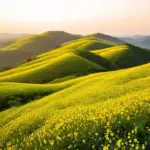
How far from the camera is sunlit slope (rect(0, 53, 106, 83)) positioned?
8300 centimetres

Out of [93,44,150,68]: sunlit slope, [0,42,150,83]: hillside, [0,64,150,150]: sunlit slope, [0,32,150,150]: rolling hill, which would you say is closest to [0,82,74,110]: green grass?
[0,32,150,150]: rolling hill

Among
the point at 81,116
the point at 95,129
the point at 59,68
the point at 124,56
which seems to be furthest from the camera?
the point at 124,56

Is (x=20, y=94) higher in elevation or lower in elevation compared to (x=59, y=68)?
higher

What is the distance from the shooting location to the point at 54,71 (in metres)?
90.5

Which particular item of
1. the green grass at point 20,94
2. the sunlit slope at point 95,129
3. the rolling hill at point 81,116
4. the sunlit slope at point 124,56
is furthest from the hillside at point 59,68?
the sunlit slope at point 95,129

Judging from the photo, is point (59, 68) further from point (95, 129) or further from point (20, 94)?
point (95, 129)

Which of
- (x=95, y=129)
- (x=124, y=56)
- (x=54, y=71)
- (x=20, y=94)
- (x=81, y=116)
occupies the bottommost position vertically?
(x=124, y=56)

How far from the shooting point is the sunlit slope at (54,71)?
83.0 m

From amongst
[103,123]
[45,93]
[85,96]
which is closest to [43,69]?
[45,93]

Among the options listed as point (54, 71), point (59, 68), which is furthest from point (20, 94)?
point (59, 68)

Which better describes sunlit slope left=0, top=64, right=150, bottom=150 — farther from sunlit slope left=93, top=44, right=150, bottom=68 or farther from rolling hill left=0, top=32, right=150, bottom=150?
sunlit slope left=93, top=44, right=150, bottom=68

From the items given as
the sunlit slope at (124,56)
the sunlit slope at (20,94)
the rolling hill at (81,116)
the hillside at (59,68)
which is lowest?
the sunlit slope at (124,56)

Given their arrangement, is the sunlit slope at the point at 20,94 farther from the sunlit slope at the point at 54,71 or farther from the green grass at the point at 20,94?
the sunlit slope at the point at 54,71

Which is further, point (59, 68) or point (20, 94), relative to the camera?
point (59, 68)
